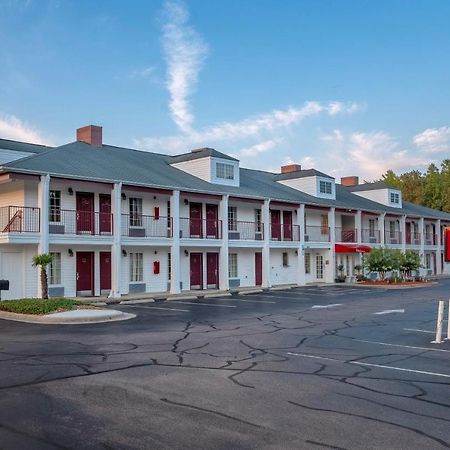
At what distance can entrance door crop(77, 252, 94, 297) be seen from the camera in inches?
1099

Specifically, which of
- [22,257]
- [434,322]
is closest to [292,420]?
[434,322]

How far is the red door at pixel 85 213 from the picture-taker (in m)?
27.6

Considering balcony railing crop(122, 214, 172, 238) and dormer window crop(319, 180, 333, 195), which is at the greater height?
dormer window crop(319, 180, 333, 195)

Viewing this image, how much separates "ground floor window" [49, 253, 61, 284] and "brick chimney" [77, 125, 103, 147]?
836cm

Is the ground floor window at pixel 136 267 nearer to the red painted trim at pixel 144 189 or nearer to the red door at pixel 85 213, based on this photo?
the red door at pixel 85 213

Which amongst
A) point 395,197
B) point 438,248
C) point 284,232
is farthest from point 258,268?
point 438,248

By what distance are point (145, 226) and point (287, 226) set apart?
11984 mm

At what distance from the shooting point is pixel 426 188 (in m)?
83.4

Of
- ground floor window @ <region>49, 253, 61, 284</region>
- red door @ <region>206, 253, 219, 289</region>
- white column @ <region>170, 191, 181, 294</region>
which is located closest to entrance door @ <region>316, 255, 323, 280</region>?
red door @ <region>206, 253, 219, 289</region>

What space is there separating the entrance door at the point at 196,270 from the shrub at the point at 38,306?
12714 mm

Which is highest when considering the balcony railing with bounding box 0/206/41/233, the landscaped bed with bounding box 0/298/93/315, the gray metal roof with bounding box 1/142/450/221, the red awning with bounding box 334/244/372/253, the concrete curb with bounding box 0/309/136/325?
the gray metal roof with bounding box 1/142/450/221

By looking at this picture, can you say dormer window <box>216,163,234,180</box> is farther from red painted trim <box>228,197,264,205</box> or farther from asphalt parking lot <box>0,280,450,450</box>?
asphalt parking lot <box>0,280,450,450</box>

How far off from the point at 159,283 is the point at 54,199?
743 centimetres

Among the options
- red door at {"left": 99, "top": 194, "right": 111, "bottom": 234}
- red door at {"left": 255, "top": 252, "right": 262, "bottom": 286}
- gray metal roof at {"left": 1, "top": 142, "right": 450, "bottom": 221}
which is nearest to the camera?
gray metal roof at {"left": 1, "top": 142, "right": 450, "bottom": 221}
